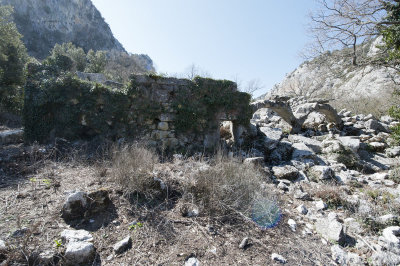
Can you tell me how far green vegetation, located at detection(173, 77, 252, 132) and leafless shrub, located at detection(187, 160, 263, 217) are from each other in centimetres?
410

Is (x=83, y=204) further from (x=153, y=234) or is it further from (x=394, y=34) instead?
(x=394, y=34)

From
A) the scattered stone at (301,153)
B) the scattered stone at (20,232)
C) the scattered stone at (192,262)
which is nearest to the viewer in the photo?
the scattered stone at (192,262)

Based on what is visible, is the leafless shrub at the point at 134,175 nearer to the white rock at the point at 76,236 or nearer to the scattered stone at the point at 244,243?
the white rock at the point at 76,236

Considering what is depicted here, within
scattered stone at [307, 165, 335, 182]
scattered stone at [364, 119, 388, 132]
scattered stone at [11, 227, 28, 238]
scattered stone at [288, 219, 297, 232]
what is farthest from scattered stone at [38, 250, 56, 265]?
scattered stone at [364, 119, 388, 132]

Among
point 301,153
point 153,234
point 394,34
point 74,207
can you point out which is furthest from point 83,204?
point 394,34

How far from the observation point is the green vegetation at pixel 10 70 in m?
12.5

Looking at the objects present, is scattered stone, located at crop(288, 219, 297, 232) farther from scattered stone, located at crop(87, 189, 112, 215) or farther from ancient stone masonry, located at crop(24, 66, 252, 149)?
ancient stone masonry, located at crop(24, 66, 252, 149)

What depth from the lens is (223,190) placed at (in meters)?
3.15

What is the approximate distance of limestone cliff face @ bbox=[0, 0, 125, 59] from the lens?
38.1 metres

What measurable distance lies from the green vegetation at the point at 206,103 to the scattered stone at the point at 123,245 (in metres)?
5.27

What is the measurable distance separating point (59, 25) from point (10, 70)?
41.8 meters

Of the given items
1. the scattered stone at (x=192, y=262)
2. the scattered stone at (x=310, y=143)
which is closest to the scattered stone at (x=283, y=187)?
the scattered stone at (x=192, y=262)

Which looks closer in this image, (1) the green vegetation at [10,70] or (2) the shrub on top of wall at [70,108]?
(2) the shrub on top of wall at [70,108]

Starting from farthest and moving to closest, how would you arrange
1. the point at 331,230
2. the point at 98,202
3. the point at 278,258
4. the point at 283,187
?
the point at 283,187 → the point at 331,230 → the point at 98,202 → the point at 278,258
